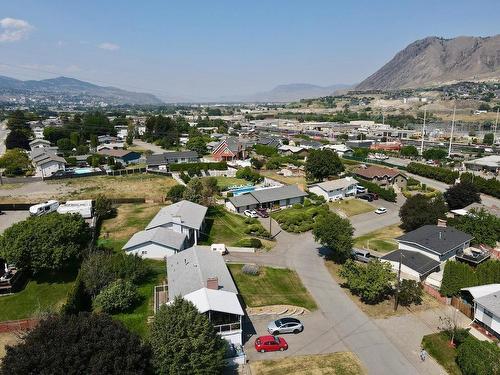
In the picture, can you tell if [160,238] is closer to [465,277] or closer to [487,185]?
[465,277]

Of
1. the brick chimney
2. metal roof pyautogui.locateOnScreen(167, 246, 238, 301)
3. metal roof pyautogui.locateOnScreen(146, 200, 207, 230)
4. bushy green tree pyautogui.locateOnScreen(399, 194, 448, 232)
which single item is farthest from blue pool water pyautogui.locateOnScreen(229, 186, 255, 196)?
the brick chimney

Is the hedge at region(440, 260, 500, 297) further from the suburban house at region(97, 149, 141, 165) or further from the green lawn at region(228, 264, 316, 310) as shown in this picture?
the suburban house at region(97, 149, 141, 165)

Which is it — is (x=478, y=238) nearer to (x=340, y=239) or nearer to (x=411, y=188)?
(x=340, y=239)

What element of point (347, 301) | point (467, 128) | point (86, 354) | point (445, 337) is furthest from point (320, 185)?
point (467, 128)

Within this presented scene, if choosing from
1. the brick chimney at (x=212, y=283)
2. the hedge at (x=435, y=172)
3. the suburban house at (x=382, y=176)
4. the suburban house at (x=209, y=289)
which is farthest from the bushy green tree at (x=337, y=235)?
the hedge at (x=435, y=172)

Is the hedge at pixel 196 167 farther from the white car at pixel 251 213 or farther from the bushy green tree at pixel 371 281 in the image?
the bushy green tree at pixel 371 281

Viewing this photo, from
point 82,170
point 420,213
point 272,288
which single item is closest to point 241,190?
point 420,213
